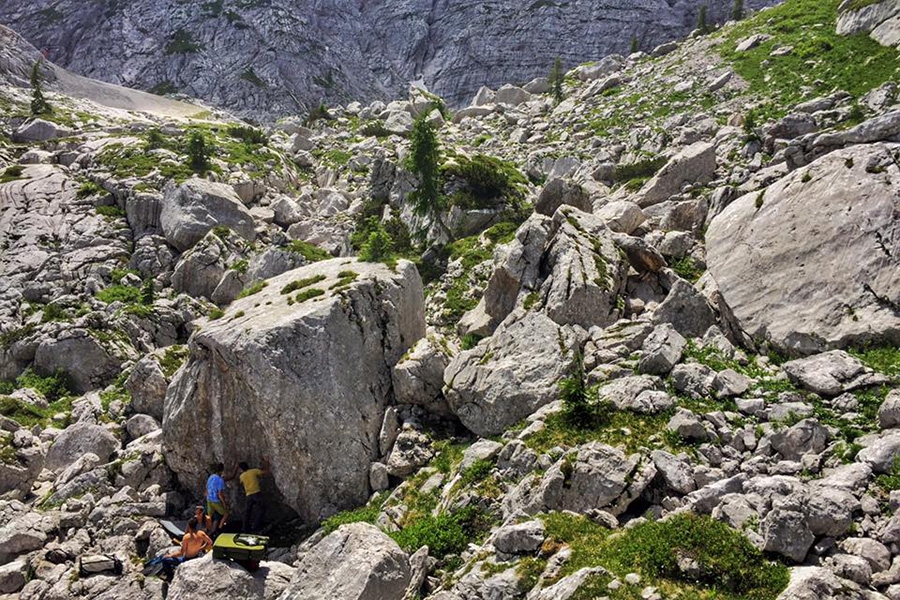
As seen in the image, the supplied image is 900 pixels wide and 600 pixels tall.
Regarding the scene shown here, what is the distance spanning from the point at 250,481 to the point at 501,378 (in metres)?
9.88

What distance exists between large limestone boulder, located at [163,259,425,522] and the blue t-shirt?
1.59 m

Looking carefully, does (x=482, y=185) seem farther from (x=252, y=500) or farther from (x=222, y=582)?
(x=222, y=582)

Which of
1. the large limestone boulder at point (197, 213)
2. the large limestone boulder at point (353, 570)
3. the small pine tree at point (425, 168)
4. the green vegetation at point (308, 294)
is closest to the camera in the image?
the large limestone boulder at point (353, 570)

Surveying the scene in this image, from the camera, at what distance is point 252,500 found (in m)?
18.8

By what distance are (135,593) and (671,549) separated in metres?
15.1

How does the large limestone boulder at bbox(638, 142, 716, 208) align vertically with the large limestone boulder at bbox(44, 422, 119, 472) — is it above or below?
above

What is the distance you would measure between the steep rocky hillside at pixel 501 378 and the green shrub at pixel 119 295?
0.24m

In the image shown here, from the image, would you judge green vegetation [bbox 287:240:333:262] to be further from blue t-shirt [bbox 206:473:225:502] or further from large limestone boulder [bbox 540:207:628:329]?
blue t-shirt [bbox 206:473:225:502]

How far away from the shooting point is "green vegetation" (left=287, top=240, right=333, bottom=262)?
3695cm

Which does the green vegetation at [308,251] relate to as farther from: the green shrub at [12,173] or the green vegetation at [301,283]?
the green shrub at [12,173]

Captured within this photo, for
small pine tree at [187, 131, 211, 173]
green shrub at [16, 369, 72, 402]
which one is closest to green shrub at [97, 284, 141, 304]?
green shrub at [16, 369, 72, 402]

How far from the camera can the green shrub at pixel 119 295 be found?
34062 millimetres

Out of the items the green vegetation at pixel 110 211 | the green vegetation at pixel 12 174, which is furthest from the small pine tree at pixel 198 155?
the green vegetation at pixel 12 174

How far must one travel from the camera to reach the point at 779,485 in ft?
35.6
